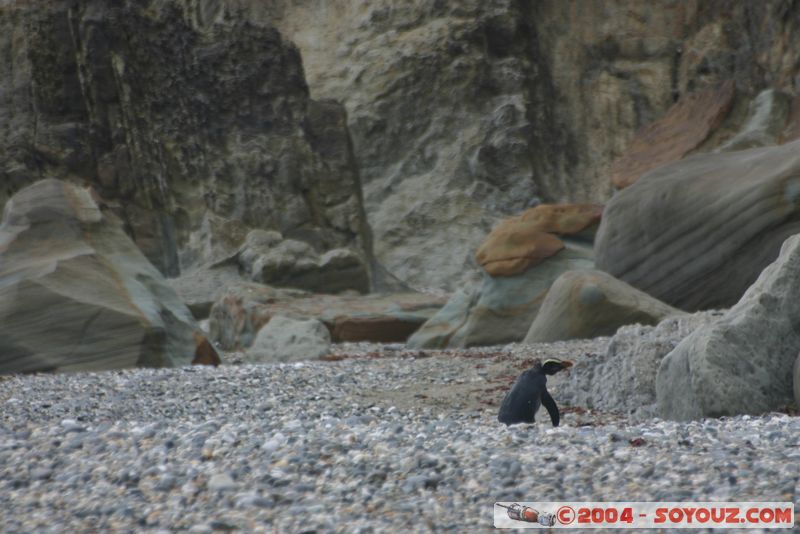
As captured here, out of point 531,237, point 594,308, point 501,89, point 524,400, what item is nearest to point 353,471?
point 524,400

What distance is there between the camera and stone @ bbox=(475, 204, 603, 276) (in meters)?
14.8

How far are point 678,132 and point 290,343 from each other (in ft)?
41.3

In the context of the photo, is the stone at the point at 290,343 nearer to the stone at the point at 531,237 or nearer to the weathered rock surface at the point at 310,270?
the stone at the point at 531,237

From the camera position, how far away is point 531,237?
1523 centimetres

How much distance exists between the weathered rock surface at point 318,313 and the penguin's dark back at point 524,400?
9.27m

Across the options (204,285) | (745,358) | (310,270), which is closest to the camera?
(745,358)

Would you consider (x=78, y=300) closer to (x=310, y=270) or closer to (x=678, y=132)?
(x=310, y=270)

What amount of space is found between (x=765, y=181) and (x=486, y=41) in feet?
59.4

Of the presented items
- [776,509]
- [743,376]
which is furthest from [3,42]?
[776,509]

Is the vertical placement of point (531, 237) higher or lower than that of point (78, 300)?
lower

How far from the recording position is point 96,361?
1123 cm

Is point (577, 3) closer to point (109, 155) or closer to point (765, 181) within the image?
point (109, 155)

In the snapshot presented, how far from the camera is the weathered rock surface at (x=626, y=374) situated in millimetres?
7855

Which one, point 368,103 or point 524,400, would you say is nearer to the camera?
point 524,400
